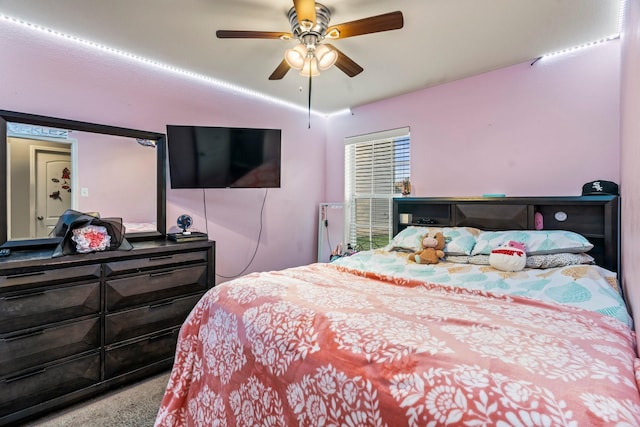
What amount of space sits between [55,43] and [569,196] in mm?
4094

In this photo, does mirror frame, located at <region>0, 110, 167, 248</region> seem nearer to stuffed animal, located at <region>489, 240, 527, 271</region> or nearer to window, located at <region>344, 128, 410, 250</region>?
window, located at <region>344, 128, 410, 250</region>

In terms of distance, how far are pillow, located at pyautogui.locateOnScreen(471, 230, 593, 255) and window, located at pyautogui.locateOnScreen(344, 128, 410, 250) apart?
1279mm

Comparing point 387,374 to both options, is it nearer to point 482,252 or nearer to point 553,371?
point 553,371

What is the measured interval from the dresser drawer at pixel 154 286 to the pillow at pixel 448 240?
1676mm

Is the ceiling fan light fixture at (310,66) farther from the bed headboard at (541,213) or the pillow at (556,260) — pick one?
the pillow at (556,260)

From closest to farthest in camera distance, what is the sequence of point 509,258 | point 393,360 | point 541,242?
point 393,360
point 509,258
point 541,242

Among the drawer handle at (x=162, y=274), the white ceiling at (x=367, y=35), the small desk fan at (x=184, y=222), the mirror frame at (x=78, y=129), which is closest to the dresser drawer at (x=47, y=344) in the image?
the drawer handle at (x=162, y=274)

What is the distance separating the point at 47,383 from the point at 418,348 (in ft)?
7.21

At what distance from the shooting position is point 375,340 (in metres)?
0.94

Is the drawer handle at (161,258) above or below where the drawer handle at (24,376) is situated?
above

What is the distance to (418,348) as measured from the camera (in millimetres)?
871

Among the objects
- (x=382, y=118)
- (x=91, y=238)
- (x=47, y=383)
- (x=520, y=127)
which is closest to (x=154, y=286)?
(x=91, y=238)

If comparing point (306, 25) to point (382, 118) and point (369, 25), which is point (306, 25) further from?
point (382, 118)

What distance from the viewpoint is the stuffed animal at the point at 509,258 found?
6.23 feet
